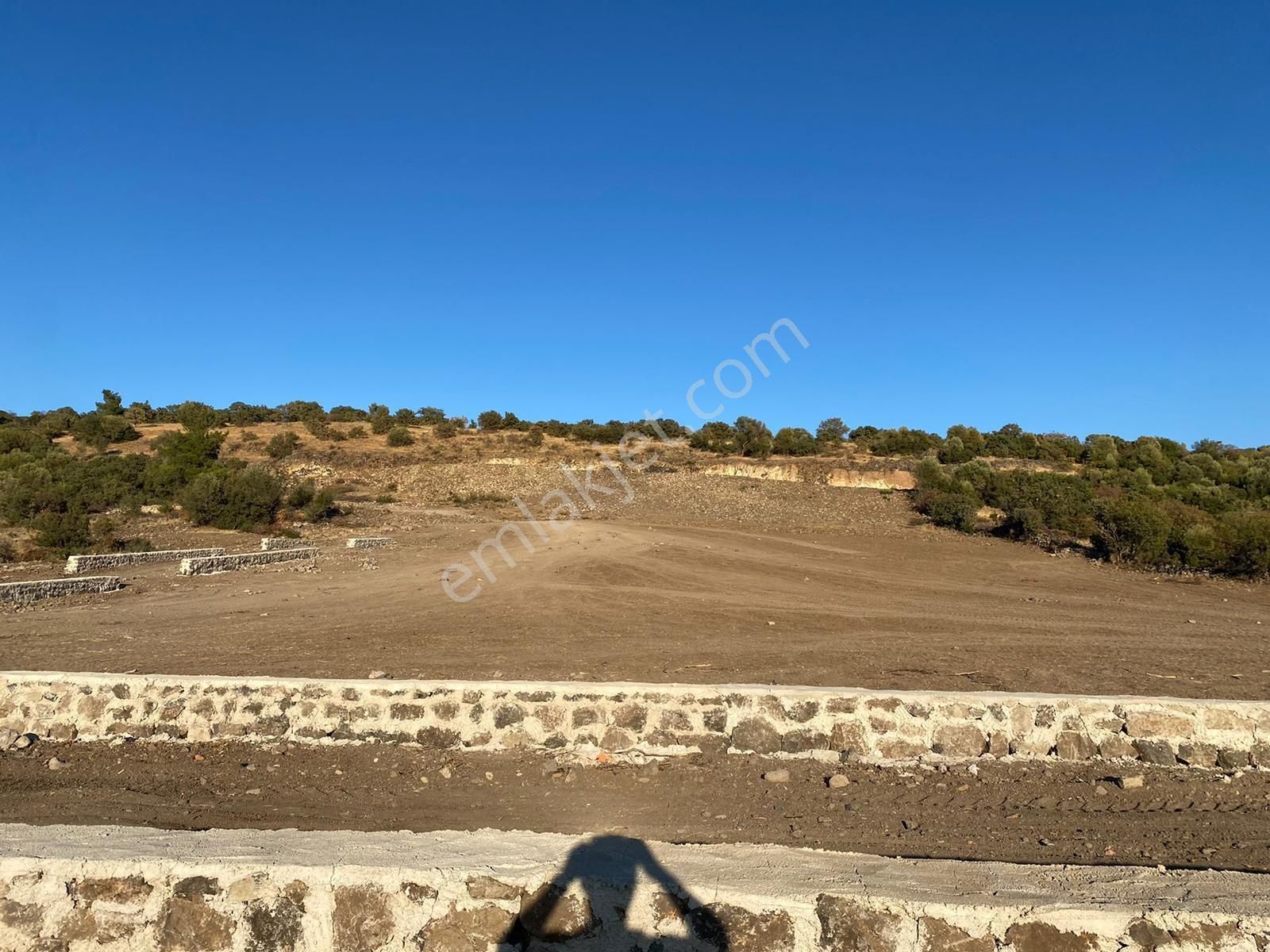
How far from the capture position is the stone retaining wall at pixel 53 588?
1296 cm

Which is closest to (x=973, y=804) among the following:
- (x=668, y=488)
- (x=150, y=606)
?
(x=150, y=606)

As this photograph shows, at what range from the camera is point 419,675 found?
773 centimetres

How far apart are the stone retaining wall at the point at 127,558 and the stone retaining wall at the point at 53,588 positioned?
1.83 m

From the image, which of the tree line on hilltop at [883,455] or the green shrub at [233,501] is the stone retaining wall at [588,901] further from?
the green shrub at [233,501]

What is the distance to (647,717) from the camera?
5719 millimetres

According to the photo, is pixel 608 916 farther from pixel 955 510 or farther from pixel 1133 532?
pixel 955 510

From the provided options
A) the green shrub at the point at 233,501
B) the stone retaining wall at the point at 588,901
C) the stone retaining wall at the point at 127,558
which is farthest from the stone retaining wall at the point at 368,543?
the stone retaining wall at the point at 588,901

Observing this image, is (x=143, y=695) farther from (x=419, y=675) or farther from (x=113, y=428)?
(x=113, y=428)

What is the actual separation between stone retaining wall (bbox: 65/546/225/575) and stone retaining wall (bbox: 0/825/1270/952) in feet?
52.4

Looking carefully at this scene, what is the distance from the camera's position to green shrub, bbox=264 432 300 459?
154 ft

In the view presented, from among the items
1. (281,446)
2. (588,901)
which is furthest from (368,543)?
(281,446)

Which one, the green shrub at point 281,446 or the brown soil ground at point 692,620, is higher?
the green shrub at point 281,446

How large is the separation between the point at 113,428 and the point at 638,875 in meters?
58.9

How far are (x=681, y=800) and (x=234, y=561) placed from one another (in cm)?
1566
